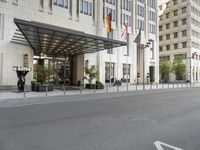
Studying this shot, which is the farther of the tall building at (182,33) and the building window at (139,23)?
the tall building at (182,33)

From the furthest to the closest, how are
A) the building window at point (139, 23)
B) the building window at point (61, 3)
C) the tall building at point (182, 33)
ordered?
1. the tall building at point (182, 33)
2. the building window at point (139, 23)
3. the building window at point (61, 3)

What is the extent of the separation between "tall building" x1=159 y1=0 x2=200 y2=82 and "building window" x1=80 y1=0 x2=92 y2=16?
127 ft

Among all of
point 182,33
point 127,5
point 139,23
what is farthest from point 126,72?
point 182,33

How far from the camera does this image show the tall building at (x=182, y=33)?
60.3 meters

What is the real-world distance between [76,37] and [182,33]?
51.6m

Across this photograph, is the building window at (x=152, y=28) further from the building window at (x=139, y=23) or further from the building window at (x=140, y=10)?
the building window at (x=140, y=10)

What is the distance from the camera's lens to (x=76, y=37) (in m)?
21.9

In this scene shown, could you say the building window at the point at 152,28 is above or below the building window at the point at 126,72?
above

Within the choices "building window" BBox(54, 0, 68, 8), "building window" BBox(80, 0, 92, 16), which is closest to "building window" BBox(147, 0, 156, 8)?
"building window" BBox(80, 0, 92, 16)

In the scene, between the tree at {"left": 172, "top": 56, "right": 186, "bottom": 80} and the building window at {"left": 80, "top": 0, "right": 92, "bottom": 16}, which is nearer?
the building window at {"left": 80, "top": 0, "right": 92, "bottom": 16}

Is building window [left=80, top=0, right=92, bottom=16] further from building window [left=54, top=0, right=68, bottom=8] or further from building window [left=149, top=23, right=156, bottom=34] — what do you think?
building window [left=149, top=23, right=156, bottom=34]

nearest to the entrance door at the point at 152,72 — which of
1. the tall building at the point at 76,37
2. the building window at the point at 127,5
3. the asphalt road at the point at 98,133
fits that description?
the tall building at the point at 76,37

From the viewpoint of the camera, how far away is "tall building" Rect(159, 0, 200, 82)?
60.3 m

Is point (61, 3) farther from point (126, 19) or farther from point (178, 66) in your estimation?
point (178, 66)
